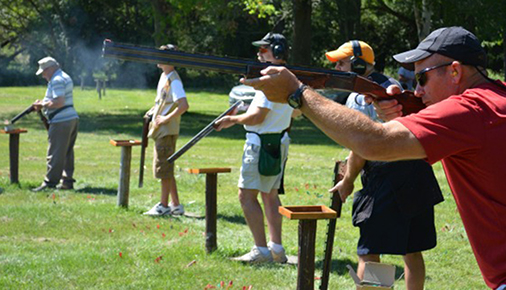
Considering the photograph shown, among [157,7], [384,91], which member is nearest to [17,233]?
[384,91]

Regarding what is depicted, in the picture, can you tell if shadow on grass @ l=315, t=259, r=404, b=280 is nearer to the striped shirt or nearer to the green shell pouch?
the green shell pouch

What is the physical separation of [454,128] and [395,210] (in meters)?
2.41

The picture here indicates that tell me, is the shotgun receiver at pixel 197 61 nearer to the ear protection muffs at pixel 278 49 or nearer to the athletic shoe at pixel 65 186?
the ear protection muffs at pixel 278 49

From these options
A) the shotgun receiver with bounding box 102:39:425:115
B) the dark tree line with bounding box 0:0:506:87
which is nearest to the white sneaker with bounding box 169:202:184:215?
the shotgun receiver with bounding box 102:39:425:115

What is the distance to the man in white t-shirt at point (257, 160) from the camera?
735 centimetres

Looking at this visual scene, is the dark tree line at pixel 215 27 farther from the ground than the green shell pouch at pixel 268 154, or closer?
farther from the ground

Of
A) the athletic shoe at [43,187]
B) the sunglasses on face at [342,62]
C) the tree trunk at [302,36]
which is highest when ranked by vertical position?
the tree trunk at [302,36]

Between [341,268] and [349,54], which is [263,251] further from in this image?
[349,54]

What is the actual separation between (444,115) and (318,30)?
37.8 meters

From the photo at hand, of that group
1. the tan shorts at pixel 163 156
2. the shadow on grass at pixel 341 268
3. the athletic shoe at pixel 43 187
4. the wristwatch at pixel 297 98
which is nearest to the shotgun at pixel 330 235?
the shadow on grass at pixel 341 268

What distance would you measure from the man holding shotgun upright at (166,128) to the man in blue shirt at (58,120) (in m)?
2.45

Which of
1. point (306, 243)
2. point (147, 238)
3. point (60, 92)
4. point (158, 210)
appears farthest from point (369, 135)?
point (60, 92)

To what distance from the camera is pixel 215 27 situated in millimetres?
37250

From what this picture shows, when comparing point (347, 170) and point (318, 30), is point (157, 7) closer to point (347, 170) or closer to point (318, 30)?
point (318, 30)
